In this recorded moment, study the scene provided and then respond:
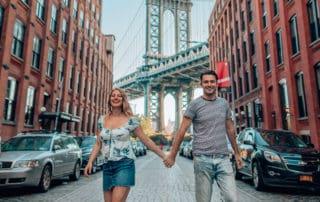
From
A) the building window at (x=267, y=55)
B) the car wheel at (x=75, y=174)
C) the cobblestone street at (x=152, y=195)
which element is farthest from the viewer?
the building window at (x=267, y=55)

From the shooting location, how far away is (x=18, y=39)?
57.7 ft

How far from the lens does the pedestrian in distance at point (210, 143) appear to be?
3.33m

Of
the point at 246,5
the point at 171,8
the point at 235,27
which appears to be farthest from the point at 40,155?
the point at 171,8

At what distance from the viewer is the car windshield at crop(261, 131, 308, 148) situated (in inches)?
355

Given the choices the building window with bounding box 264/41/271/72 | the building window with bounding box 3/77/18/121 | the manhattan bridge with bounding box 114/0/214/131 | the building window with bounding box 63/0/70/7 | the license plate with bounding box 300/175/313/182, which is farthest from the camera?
the manhattan bridge with bounding box 114/0/214/131

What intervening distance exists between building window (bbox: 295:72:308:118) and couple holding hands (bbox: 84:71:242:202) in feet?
49.4

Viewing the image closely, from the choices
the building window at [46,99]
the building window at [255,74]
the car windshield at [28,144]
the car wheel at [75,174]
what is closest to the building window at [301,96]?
the building window at [255,74]

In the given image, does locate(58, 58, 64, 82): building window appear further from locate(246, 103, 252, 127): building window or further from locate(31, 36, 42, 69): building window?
locate(246, 103, 252, 127): building window

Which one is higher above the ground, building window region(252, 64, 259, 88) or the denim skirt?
building window region(252, 64, 259, 88)

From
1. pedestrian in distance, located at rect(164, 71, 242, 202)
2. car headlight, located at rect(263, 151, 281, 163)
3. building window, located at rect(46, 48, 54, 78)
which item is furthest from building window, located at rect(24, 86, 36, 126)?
pedestrian in distance, located at rect(164, 71, 242, 202)

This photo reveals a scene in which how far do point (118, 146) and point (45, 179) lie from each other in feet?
18.9

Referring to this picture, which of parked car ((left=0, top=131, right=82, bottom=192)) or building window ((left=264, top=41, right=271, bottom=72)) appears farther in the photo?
building window ((left=264, top=41, right=271, bottom=72))

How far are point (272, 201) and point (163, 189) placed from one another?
303 centimetres

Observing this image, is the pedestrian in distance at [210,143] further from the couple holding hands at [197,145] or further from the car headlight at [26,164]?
the car headlight at [26,164]
